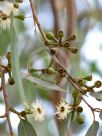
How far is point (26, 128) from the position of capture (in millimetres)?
1131

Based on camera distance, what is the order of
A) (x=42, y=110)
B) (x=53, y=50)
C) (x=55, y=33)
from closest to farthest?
(x=53, y=50) → (x=42, y=110) → (x=55, y=33)

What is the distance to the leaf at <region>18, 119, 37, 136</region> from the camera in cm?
113

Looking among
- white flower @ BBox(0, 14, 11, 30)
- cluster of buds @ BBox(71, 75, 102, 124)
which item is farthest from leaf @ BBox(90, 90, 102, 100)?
white flower @ BBox(0, 14, 11, 30)

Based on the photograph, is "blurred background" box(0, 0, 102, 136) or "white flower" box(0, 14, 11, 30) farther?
"blurred background" box(0, 0, 102, 136)

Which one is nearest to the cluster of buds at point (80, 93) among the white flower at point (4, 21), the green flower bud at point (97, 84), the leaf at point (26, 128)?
the green flower bud at point (97, 84)

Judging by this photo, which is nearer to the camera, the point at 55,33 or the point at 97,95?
the point at 97,95

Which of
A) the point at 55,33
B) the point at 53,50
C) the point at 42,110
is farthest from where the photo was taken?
the point at 55,33

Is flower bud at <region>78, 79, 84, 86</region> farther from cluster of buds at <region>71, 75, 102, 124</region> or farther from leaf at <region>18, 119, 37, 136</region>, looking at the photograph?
leaf at <region>18, 119, 37, 136</region>

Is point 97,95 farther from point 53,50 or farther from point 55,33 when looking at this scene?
point 55,33

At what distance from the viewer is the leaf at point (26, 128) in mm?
1129

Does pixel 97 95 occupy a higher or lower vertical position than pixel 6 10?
lower

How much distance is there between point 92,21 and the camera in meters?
3.10

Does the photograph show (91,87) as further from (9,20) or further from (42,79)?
(9,20)

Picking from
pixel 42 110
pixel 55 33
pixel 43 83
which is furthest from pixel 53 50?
pixel 55 33
